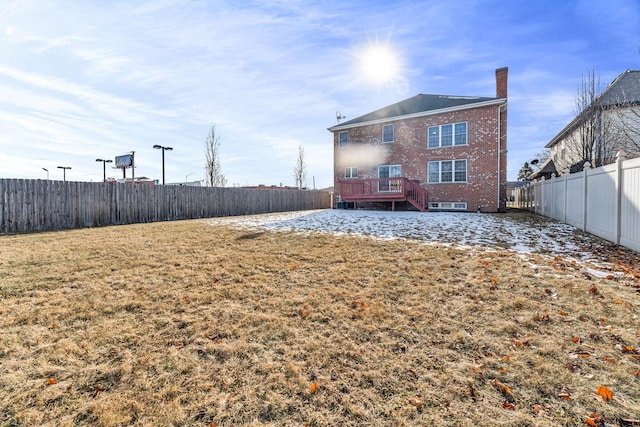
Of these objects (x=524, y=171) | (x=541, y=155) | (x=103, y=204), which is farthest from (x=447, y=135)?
(x=524, y=171)

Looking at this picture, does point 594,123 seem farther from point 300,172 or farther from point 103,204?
point 300,172

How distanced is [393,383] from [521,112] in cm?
2038

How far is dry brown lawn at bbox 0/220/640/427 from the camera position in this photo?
1.85 meters

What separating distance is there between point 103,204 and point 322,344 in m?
12.7

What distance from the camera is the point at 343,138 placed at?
19.9m

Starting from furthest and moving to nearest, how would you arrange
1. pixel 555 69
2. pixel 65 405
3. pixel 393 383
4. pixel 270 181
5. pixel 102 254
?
pixel 270 181 → pixel 555 69 → pixel 102 254 → pixel 393 383 → pixel 65 405

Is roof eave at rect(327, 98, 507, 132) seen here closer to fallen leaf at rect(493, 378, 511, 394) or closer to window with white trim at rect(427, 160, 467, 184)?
window with white trim at rect(427, 160, 467, 184)

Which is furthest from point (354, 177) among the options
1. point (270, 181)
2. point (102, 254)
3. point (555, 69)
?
point (270, 181)

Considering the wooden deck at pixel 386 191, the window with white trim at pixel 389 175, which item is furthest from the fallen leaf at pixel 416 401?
the window with white trim at pixel 389 175

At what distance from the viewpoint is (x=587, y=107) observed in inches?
538

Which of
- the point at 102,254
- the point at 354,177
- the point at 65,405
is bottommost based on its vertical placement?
the point at 65,405

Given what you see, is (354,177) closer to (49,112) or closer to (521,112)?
(521,112)

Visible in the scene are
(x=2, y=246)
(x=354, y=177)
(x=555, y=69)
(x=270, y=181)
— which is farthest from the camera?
(x=270, y=181)

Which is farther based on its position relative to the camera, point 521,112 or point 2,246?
point 521,112
